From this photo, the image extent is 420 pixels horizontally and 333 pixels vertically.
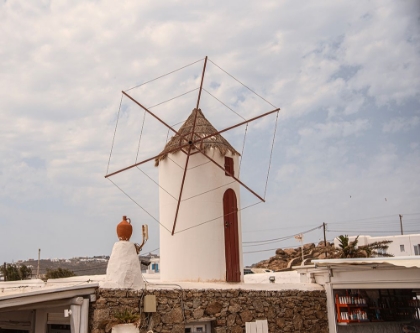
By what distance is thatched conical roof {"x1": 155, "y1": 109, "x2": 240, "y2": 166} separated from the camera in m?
12.1

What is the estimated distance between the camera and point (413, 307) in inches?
500

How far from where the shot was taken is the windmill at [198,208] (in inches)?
451

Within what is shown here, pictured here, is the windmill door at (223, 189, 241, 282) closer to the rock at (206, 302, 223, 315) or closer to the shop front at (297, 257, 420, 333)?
the rock at (206, 302, 223, 315)

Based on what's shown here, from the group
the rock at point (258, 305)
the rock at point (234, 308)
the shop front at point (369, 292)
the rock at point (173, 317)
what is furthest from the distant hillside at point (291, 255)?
the rock at point (173, 317)

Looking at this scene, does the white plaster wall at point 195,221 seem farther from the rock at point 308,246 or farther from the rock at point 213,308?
the rock at point 308,246

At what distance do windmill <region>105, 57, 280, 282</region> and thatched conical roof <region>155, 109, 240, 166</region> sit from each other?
0.03 metres

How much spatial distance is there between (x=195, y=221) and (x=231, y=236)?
984mm

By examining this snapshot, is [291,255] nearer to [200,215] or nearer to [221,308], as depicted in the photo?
[200,215]

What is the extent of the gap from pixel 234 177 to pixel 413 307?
5.96 metres

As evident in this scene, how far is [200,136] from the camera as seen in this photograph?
12.2 metres

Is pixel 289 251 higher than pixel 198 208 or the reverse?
higher

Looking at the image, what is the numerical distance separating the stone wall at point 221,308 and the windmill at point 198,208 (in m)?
1.19

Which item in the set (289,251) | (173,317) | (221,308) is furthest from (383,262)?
(289,251)

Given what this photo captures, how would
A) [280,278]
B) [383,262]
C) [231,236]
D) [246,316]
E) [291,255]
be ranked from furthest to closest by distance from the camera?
[291,255] < [280,278] < [231,236] < [246,316] < [383,262]
